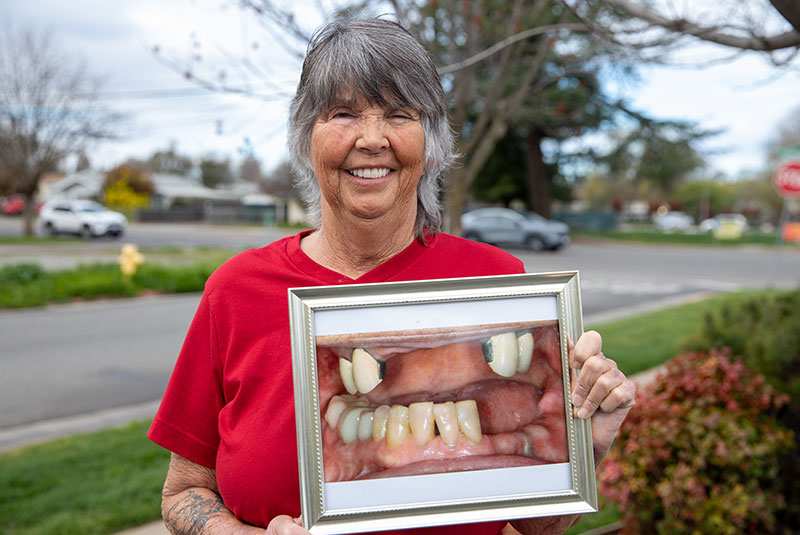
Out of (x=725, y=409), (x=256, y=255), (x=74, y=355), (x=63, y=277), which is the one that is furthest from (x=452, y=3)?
(x=63, y=277)

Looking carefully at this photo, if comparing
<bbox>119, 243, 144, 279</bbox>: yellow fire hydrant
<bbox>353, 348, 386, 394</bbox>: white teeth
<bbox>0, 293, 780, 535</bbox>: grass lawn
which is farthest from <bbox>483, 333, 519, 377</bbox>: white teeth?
<bbox>119, 243, 144, 279</bbox>: yellow fire hydrant

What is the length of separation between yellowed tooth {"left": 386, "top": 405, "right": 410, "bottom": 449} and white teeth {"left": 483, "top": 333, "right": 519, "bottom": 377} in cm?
20

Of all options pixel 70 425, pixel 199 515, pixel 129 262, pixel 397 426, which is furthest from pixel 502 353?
pixel 129 262

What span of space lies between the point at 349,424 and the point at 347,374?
0.10 meters

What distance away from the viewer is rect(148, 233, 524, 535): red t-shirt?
1493 mm

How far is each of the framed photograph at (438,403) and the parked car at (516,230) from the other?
23030mm

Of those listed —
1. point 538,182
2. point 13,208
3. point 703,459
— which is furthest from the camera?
point 13,208

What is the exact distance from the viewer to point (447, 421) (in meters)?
1.36

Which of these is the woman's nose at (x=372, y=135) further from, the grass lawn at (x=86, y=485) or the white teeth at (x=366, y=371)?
the grass lawn at (x=86, y=485)

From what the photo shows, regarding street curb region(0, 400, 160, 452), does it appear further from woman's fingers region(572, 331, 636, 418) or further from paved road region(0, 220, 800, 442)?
woman's fingers region(572, 331, 636, 418)

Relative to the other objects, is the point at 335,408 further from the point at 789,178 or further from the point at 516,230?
the point at 516,230

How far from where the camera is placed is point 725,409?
3475mm

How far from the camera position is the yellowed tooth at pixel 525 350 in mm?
1387

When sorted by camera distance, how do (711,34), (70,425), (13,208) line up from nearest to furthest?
1. (711,34)
2. (70,425)
3. (13,208)
